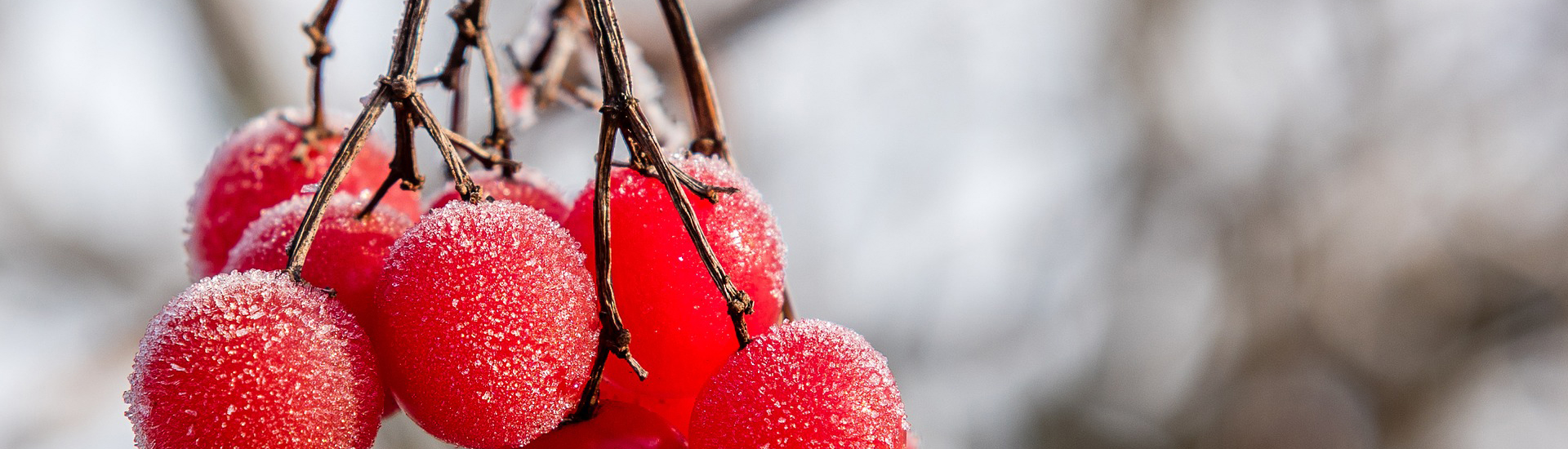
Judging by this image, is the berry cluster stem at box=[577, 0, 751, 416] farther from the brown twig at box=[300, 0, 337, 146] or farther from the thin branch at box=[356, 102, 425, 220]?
the brown twig at box=[300, 0, 337, 146]

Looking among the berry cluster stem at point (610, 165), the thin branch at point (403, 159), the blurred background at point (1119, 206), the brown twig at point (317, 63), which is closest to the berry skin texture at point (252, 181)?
the brown twig at point (317, 63)

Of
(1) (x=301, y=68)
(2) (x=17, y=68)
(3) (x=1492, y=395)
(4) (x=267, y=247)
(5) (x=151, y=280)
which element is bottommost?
(3) (x=1492, y=395)

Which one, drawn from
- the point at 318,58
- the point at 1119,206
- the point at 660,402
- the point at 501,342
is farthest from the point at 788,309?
the point at 1119,206

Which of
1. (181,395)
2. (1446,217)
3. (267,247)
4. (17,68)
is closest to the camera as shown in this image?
(181,395)

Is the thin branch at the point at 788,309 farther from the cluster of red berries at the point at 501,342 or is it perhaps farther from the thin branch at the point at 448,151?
the thin branch at the point at 448,151

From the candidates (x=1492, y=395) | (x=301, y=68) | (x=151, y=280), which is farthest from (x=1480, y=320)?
(x=151, y=280)

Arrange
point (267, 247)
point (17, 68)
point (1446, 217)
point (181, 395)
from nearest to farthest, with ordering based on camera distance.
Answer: point (181, 395)
point (267, 247)
point (17, 68)
point (1446, 217)

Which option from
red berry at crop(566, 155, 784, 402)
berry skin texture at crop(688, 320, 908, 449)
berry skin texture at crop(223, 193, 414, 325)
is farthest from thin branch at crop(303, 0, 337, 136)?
berry skin texture at crop(688, 320, 908, 449)

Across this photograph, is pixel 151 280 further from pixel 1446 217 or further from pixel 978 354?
pixel 1446 217
